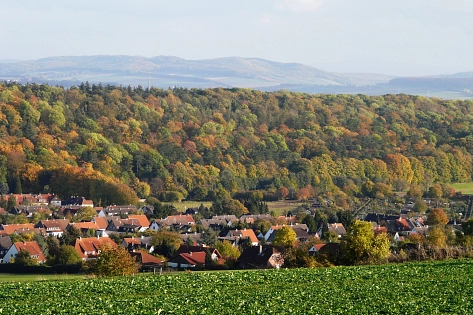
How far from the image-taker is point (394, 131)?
303ft

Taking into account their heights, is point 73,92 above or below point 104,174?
above

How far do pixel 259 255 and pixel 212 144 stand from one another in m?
50.6

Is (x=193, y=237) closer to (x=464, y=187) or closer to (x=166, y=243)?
(x=166, y=243)

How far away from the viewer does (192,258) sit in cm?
3241

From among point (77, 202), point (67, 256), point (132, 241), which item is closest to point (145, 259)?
point (67, 256)

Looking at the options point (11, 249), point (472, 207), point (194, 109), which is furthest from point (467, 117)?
point (11, 249)

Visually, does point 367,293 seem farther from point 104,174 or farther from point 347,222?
point 104,174

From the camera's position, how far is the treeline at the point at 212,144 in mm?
68625

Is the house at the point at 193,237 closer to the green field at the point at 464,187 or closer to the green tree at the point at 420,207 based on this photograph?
the green tree at the point at 420,207

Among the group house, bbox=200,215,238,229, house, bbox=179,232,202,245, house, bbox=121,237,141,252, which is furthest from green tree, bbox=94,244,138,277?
house, bbox=200,215,238,229

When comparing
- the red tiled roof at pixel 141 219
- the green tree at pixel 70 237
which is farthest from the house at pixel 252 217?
the green tree at pixel 70 237

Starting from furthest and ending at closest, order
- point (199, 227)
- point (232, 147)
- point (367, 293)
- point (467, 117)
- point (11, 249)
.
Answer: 1. point (467, 117)
2. point (232, 147)
3. point (199, 227)
4. point (11, 249)
5. point (367, 293)

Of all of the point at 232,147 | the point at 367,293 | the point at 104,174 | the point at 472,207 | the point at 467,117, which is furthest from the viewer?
the point at 467,117

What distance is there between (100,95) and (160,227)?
135 ft
